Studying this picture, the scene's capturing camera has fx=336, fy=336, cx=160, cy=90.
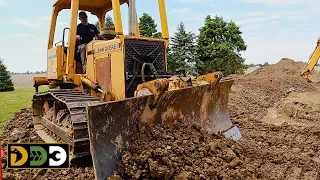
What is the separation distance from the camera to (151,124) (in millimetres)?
4289

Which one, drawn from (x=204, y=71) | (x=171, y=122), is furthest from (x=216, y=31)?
(x=171, y=122)

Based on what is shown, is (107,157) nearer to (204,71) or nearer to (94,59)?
(94,59)

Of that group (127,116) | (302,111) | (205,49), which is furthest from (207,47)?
(127,116)

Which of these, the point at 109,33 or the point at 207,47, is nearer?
the point at 109,33

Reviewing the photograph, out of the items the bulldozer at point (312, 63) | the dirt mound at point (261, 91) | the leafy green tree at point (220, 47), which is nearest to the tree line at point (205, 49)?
the leafy green tree at point (220, 47)

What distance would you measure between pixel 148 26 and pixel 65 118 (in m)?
24.7

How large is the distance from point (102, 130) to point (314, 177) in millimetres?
2688

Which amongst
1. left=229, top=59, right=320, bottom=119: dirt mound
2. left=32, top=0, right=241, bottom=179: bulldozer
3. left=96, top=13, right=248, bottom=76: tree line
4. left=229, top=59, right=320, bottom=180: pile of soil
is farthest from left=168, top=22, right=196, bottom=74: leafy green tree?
left=32, top=0, right=241, bottom=179: bulldozer

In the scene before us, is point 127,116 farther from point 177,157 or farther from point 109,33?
point 109,33

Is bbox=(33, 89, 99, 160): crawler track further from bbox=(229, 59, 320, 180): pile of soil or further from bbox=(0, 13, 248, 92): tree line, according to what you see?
bbox=(0, 13, 248, 92): tree line

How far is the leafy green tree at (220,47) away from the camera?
27656 mm

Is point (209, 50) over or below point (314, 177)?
over

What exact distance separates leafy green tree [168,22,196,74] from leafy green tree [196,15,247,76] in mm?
905

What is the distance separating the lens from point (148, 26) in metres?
29.3
